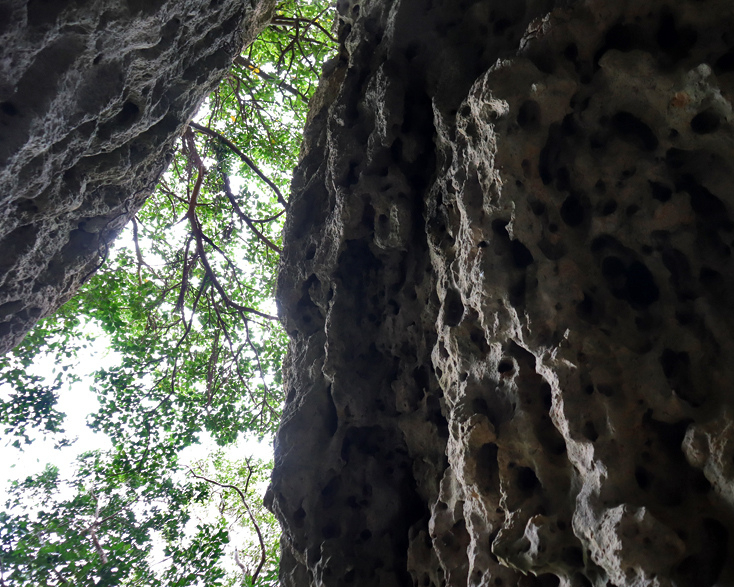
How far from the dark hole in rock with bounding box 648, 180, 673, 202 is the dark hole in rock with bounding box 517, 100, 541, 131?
0.60m

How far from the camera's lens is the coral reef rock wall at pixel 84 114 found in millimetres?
2635

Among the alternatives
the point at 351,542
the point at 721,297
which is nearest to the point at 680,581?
the point at 721,297

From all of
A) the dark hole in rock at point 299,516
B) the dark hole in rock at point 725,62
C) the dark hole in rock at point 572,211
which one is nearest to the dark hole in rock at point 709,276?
the dark hole in rock at point 572,211

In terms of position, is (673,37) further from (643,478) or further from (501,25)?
(643,478)

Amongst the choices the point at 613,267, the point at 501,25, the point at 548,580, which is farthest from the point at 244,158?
the point at 548,580

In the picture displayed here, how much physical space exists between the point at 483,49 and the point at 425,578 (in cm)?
324

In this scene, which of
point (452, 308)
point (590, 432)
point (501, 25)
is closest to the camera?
point (590, 432)

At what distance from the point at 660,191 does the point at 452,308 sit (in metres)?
1.17

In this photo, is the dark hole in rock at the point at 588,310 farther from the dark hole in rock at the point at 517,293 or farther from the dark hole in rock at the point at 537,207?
the dark hole in rock at the point at 537,207

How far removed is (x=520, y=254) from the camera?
8.36 ft

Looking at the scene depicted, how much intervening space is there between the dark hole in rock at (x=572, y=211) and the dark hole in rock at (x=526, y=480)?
1.19 m

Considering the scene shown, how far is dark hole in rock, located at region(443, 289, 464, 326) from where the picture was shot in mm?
2889

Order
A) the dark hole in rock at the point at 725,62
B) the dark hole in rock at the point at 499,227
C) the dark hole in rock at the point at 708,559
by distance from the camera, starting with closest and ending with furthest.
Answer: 1. the dark hole in rock at the point at 708,559
2. the dark hole in rock at the point at 725,62
3. the dark hole in rock at the point at 499,227

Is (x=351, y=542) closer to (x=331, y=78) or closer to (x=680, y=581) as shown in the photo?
(x=680, y=581)
